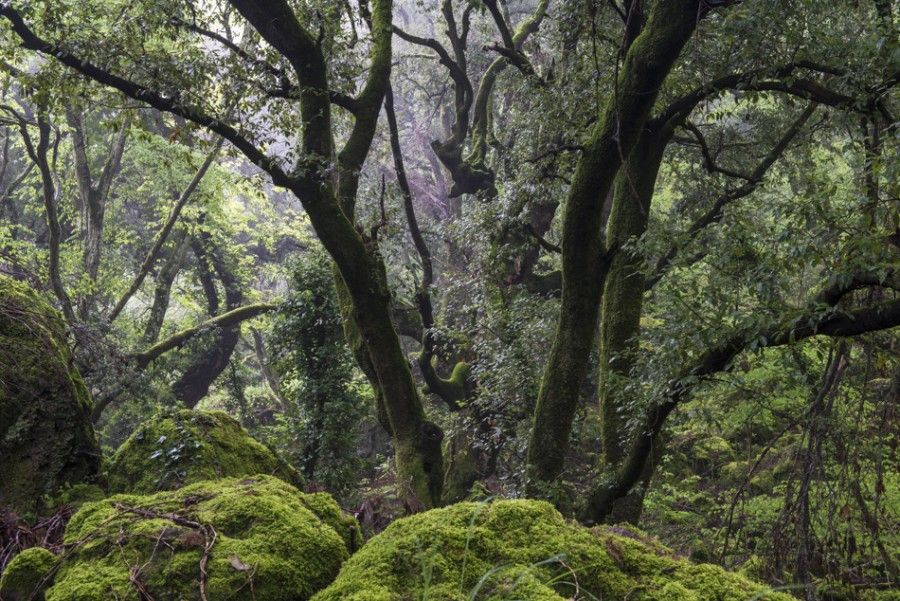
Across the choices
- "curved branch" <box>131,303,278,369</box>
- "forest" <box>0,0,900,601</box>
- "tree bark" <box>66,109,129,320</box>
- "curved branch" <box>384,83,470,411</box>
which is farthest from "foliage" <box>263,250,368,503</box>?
"tree bark" <box>66,109,129,320</box>

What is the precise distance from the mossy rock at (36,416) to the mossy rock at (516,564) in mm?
3412

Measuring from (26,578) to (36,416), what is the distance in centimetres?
285

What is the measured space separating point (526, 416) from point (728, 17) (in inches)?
209

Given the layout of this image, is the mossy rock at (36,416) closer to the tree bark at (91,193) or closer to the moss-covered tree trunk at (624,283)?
the moss-covered tree trunk at (624,283)

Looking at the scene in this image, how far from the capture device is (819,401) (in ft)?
16.0

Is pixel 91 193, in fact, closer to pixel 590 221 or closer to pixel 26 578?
pixel 590 221

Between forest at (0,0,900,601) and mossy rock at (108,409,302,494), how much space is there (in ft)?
0.07

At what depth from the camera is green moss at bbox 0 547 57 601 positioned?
2.41m

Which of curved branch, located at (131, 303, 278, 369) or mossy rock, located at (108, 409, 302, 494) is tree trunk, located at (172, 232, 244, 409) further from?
mossy rock, located at (108, 409, 302, 494)

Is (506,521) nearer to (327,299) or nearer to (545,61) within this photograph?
(327,299)

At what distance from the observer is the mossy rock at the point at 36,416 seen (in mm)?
4676

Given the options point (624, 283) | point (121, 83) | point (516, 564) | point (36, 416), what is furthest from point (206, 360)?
point (516, 564)

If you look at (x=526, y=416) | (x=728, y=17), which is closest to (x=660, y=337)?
(x=728, y=17)

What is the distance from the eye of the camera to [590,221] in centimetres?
630
